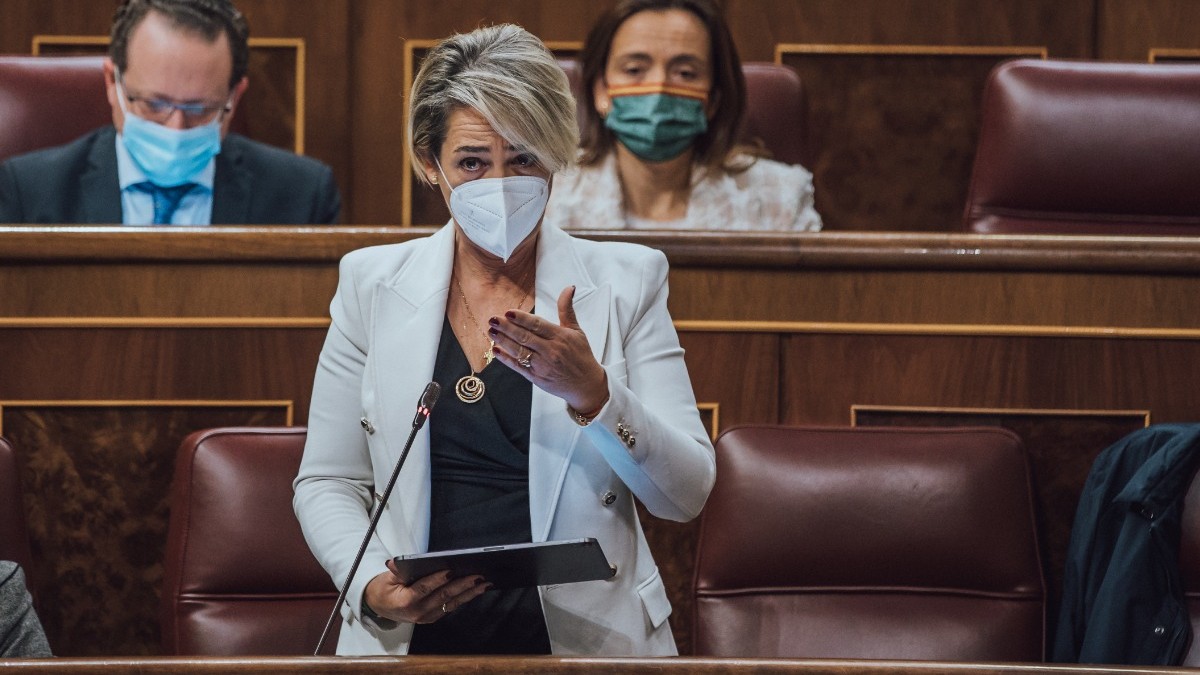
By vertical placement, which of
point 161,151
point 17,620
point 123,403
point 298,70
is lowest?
point 17,620

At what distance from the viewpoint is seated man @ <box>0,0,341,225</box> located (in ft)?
6.29

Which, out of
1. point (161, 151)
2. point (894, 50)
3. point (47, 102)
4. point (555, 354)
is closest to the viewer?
point (555, 354)

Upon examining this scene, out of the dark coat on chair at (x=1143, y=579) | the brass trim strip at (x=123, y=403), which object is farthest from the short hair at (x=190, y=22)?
the dark coat on chair at (x=1143, y=579)

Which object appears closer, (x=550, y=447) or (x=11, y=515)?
(x=550, y=447)

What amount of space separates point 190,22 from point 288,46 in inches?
20.9

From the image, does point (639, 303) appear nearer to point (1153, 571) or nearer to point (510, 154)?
point (510, 154)

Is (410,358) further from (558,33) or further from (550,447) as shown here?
(558,33)

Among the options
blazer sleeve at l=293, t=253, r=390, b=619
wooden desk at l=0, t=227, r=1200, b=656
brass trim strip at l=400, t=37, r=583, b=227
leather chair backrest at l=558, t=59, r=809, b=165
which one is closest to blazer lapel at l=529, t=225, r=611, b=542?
blazer sleeve at l=293, t=253, r=390, b=619

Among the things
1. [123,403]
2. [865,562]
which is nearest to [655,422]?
[865,562]

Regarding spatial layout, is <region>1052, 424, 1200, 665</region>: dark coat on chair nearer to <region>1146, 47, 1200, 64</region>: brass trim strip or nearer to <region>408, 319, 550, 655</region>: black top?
<region>408, 319, 550, 655</region>: black top

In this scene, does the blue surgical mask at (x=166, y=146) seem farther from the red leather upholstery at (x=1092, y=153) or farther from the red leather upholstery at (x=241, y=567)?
the red leather upholstery at (x=1092, y=153)

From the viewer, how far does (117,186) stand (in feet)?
6.34

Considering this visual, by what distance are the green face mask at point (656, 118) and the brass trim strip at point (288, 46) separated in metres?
0.70

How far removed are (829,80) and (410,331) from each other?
4.90 feet
